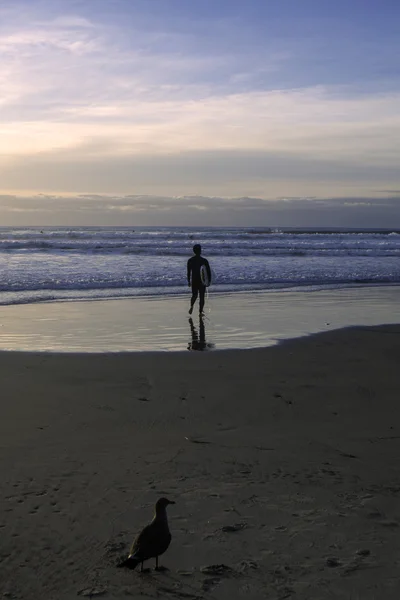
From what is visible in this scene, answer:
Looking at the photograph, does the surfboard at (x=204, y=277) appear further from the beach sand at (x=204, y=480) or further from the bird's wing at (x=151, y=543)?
the bird's wing at (x=151, y=543)

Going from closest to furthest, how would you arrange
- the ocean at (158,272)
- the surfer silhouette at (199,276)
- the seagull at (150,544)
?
the seagull at (150,544), the surfer silhouette at (199,276), the ocean at (158,272)

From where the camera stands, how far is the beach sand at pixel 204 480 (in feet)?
11.5

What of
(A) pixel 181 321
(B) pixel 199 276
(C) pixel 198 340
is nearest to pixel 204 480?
(C) pixel 198 340

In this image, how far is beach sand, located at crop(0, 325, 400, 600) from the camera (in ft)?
11.5

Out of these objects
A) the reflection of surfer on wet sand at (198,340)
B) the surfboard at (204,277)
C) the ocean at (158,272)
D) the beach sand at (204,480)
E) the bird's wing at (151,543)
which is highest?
the surfboard at (204,277)

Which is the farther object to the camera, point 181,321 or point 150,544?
point 181,321

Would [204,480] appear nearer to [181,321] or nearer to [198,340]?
[198,340]

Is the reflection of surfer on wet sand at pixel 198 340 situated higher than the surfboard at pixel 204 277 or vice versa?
the surfboard at pixel 204 277

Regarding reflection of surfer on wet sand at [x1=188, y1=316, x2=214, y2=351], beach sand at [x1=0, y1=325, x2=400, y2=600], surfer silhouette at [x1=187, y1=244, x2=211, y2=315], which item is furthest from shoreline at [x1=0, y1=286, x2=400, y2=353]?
beach sand at [x1=0, y1=325, x2=400, y2=600]

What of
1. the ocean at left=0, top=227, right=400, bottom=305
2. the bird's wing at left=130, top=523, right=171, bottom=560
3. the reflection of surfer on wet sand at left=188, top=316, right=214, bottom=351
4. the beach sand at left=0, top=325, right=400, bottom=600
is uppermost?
the ocean at left=0, top=227, right=400, bottom=305

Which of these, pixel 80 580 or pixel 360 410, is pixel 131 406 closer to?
pixel 360 410

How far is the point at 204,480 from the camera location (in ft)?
15.4

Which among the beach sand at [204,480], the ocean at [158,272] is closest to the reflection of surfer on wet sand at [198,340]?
the beach sand at [204,480]

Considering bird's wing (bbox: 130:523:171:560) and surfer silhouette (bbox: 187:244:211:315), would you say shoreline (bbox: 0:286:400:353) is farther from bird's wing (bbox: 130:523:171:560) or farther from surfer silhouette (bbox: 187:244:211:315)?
bird's wing (bbox: 130:523:171:560)
